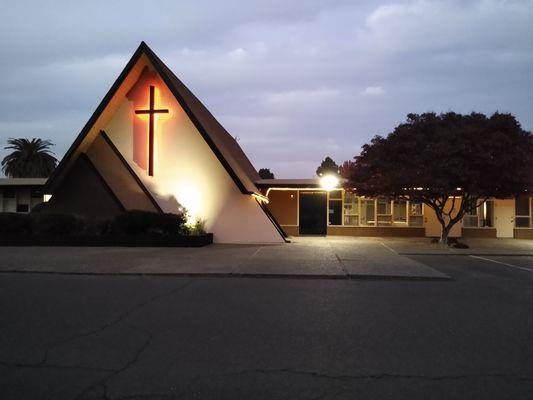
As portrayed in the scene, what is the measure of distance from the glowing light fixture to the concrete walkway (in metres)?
8.71

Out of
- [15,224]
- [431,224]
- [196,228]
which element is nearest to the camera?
[15,224]

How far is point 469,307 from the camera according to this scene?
803 cm

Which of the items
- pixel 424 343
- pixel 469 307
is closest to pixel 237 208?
pixel 469 307

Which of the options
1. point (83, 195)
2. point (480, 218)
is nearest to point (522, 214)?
point (480, 218)

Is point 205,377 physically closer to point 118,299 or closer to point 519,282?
point 118,299

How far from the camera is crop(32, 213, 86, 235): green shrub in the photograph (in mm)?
19734

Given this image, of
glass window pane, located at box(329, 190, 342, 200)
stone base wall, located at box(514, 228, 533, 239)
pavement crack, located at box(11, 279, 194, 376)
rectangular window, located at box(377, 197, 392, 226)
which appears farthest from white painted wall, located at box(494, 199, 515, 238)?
pavement crack, located at box(11, 279, 194, 376)

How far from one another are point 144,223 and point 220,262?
6788 millimetres

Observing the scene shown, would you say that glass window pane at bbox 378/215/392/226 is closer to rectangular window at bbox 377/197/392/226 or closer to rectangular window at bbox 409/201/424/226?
rectangular window at bbox 377/197/392/226

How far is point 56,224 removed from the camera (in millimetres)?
19750

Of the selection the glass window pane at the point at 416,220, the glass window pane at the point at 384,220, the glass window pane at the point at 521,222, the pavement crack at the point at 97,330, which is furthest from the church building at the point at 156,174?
the glass window pane at the point at 521,222

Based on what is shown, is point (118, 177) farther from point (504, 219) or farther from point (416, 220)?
point (504, 219)

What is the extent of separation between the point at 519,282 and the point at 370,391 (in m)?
8.64

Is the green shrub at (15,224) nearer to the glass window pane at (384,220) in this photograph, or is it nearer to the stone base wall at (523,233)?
the glass window pane at (384,220)
